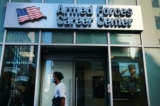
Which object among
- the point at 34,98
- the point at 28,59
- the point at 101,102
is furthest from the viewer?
the point at 101,102

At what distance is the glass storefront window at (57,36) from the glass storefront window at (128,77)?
157 centimetres

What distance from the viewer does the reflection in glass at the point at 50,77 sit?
6.46 m

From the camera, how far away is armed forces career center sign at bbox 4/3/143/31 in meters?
6.12

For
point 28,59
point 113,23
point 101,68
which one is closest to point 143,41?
point 113,23

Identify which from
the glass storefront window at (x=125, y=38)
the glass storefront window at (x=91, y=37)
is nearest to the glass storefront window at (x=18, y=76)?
the glass storefront window at (x=91, y=37)

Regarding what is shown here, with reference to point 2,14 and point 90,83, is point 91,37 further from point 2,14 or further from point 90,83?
point 2,14

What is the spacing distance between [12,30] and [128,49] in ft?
13.4

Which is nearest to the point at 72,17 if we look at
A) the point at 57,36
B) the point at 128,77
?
the point at 57,36

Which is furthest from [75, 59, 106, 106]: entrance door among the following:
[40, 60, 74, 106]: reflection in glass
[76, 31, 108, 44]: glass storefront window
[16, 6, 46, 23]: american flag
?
[16, 6, 46, 23]: american flag

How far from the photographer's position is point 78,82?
6.60 m

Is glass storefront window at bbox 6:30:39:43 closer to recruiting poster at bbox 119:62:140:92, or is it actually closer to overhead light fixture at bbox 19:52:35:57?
overhead light fixture at bbox 19:52:35:57

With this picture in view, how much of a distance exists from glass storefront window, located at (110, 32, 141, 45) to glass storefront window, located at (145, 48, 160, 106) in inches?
20.1

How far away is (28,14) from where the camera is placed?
244 inches

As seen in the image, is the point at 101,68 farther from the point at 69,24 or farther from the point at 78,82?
the point at 69,24
